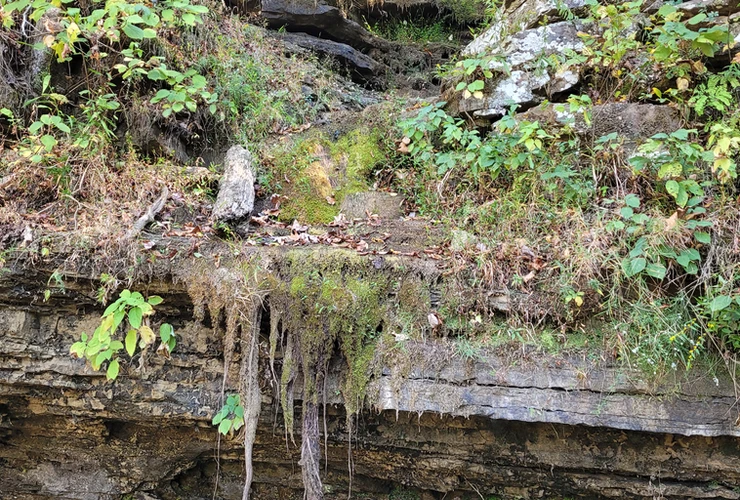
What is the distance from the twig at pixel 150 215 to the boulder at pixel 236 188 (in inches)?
20.8

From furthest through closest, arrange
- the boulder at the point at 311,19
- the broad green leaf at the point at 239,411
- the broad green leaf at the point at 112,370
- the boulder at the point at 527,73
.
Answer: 1. the boulder at the point at 311,19
2. the boulder at the point at 527,73
3. the broad green leaf at the point at 239,411
4. the broad green leaf at the point at 112,370

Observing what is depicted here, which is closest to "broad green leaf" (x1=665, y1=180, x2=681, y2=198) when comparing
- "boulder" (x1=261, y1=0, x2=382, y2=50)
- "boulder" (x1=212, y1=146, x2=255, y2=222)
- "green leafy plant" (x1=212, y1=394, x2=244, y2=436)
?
"boulder" (x1=212, y1=146, x2=255, y2=222)

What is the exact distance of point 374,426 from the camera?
411 centimetres

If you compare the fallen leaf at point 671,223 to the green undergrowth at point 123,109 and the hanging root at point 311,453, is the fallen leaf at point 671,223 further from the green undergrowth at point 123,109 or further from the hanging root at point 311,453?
the green undergrowth at point 123,109

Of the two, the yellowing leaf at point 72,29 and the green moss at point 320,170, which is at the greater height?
the yellowing leaf at point 72,29

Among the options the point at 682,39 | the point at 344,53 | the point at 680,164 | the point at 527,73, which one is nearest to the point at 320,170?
the point at 527,73

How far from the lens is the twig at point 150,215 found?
4.20 m

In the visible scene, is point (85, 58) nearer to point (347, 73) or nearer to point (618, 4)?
point (347, 73)

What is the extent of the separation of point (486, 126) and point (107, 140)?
4089mm

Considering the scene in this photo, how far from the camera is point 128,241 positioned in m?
4.09

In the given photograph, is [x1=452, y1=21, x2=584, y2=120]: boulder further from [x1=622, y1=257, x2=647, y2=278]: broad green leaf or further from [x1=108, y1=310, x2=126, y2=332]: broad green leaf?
[x1=108, y1=310, x2=126, y2=332]: broad green leaf

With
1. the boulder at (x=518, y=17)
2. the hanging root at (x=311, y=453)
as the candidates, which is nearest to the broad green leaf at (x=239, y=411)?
the hanging root at (x=311, y=453)

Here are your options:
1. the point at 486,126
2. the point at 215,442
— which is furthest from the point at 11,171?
the point at 486,126

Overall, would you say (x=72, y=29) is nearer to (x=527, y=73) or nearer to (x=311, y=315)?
(x=311, y=315)
